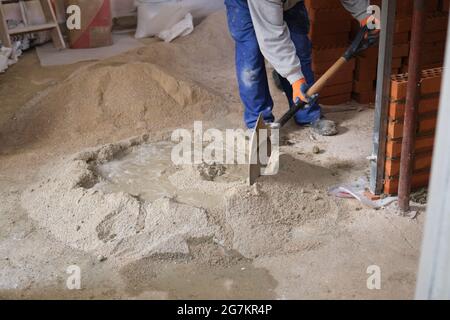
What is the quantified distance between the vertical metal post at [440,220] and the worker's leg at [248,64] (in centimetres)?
244

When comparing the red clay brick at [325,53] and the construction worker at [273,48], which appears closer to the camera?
the construction worker at [273,48]

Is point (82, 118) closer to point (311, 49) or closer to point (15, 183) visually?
point (15, 183)

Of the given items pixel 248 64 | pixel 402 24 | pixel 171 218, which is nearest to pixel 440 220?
pixel 171 218

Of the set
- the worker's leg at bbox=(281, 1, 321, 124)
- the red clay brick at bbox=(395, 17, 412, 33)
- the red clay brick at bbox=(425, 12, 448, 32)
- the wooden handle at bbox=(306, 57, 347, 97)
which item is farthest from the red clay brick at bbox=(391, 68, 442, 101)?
the red clay brick at bbox=(425, 12, 448, 32)

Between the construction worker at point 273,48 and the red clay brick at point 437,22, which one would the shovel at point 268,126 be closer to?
the construction worker at point 273,48

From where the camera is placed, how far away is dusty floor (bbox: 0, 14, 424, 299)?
256cm

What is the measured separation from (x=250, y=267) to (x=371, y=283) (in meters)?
0.53

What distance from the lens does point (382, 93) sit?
290 cm

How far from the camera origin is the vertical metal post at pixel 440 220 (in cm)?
139

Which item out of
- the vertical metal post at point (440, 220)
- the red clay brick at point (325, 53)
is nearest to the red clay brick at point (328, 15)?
the red clay brick at point (325, 53)

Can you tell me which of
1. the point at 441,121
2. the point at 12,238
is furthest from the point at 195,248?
the point at 441,121

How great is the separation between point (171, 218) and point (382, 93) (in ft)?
3.98

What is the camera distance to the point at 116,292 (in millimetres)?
2514

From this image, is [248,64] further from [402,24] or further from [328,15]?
[402,24]
